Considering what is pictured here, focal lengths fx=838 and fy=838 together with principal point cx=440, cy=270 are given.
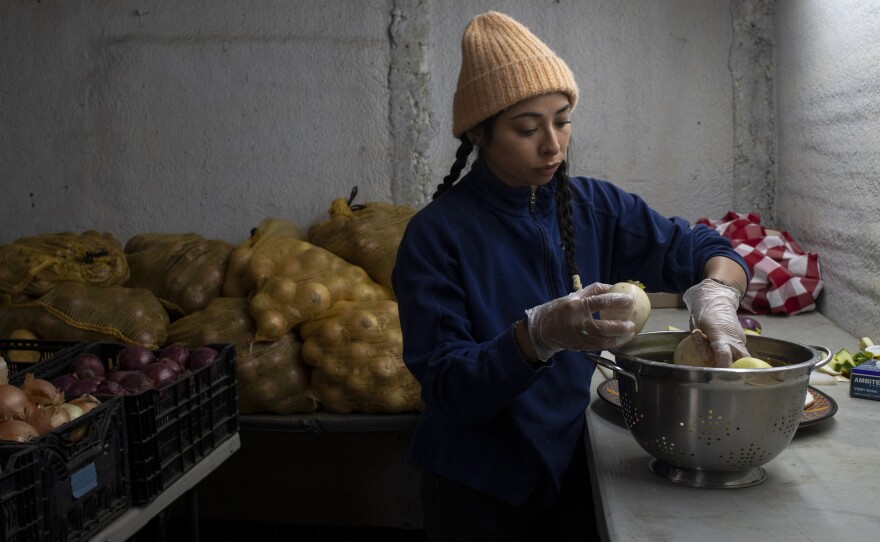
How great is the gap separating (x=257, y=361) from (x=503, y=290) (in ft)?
5.30

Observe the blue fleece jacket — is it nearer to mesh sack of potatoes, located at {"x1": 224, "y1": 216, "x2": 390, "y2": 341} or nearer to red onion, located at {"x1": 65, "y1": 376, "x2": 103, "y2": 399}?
red onion, located at {"x1": 65, "y1": 376, "x2": 103, "y2": 399}

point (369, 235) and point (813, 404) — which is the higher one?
point (369, 235)

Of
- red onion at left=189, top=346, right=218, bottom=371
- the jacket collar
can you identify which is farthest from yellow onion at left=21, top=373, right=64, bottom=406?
the jacket collar

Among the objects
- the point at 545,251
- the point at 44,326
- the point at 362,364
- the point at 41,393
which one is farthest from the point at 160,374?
the point at 545,251

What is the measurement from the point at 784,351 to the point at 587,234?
0.57 m

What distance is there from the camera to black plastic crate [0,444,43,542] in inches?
67.3

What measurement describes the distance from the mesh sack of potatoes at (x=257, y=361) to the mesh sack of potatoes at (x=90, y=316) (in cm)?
13

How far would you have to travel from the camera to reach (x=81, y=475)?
195cm

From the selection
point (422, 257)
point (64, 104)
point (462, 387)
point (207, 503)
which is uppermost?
point (64, 104)

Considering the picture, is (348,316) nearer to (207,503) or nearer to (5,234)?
(207,503)

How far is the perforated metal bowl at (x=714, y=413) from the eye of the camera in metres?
1.55

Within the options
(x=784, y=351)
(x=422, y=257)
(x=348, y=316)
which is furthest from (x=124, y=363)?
(x=784, y=351)

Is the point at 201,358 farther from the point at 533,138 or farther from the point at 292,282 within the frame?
the point at 533,138

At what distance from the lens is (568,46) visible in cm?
419
